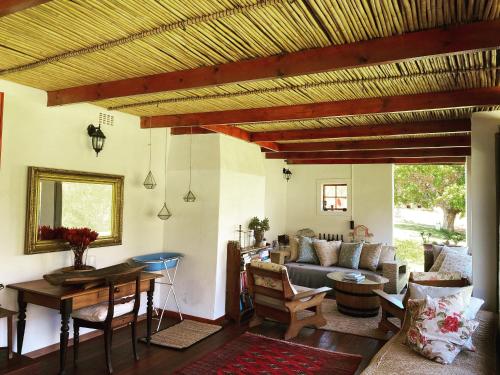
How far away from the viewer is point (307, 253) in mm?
Answer: 6855

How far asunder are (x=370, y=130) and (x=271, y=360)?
117 inches

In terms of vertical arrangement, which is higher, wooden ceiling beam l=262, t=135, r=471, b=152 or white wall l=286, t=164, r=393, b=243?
wooden ceiling beam l=262, t=135, r=471, b=152

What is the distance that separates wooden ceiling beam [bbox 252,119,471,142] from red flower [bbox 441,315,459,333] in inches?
91.4

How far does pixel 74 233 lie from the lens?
379cm

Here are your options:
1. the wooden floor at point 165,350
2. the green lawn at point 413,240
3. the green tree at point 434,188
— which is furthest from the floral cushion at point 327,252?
the green tree at point 434,188

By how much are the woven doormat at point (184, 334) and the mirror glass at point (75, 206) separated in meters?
1.36

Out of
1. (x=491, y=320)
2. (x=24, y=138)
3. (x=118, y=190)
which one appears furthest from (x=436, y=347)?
(x=24, y=138)

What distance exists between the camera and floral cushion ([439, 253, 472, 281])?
4848 millimetres

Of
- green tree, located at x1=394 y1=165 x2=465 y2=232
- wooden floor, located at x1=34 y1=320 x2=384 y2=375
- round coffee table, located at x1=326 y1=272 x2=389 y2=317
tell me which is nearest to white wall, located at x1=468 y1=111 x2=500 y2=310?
wooden floor, located at x1=34 y1=320 x2=384 y2=375

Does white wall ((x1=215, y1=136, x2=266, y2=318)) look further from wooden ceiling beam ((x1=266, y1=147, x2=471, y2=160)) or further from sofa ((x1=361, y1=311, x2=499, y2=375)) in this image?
sofa ((x1=361, y1=311, x2=499, y2=375))

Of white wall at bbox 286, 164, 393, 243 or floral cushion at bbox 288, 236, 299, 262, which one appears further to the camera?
white wall at bbox 286, 164, 393, 243

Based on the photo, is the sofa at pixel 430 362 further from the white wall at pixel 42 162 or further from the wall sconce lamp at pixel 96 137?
the wall sconce lamp at pixel 96 137

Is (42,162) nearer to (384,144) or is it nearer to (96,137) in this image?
(96,137)

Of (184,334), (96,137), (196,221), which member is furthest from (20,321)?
(196,221)
